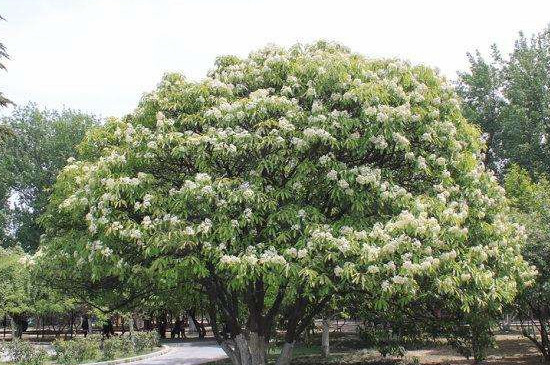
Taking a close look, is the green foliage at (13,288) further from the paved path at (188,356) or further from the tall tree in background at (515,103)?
the tall tree in background at (515,103)

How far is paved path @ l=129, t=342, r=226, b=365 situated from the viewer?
28030mm

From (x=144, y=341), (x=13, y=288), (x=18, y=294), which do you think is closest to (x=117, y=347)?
(x=144, y=341)

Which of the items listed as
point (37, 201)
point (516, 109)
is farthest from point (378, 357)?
point (37, 201)

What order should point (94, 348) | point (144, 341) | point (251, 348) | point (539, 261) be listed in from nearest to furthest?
point (251, 348) → point (539, 261) → point (94, 348) → point (144, 341)

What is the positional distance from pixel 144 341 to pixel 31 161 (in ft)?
103

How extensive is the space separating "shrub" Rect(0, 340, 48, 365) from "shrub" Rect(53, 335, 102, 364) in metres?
0.84

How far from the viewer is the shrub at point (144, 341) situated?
3209cm

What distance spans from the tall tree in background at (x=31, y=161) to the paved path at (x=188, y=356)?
991 inches

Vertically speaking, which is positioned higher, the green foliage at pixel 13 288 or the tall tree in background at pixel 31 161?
the tall tree in background at pixel 31 161

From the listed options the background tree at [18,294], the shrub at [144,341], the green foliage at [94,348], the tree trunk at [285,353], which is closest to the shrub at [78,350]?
the green foliage at [94,348]

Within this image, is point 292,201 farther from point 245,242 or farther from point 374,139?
point 374,139

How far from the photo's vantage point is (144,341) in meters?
32.6

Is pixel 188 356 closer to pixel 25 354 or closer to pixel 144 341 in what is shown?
pixel 144 341

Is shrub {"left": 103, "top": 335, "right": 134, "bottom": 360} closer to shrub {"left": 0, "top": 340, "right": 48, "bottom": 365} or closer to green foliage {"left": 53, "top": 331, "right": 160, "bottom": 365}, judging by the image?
green foliage {"left": 53, "top": 331, "right": 160, "bottom": 365}
